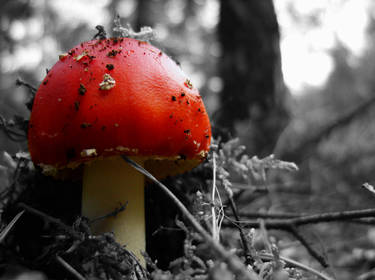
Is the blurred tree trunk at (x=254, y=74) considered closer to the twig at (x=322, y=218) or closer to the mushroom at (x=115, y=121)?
the twig at (x=322, y=218)

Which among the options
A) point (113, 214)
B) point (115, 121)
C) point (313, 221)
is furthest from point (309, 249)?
point (115, 121)

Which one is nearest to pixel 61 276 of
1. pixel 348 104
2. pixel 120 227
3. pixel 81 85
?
pixel 120 227

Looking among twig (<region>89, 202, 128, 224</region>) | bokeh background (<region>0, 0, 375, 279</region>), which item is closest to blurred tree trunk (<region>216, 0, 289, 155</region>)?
bokeh background (<region>0, 0, 375, 279</region>)

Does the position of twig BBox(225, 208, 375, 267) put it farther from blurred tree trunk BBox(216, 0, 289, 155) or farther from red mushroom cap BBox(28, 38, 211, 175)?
blurred tree trunk BBox(216, 0, 289, 155)

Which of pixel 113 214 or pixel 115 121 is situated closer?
pixel 115 121

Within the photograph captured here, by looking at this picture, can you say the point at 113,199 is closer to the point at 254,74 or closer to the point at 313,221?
the point at 313,221

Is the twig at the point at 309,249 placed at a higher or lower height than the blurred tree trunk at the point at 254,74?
lower

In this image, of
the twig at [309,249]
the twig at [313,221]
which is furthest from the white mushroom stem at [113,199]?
the twig at [309,249]
